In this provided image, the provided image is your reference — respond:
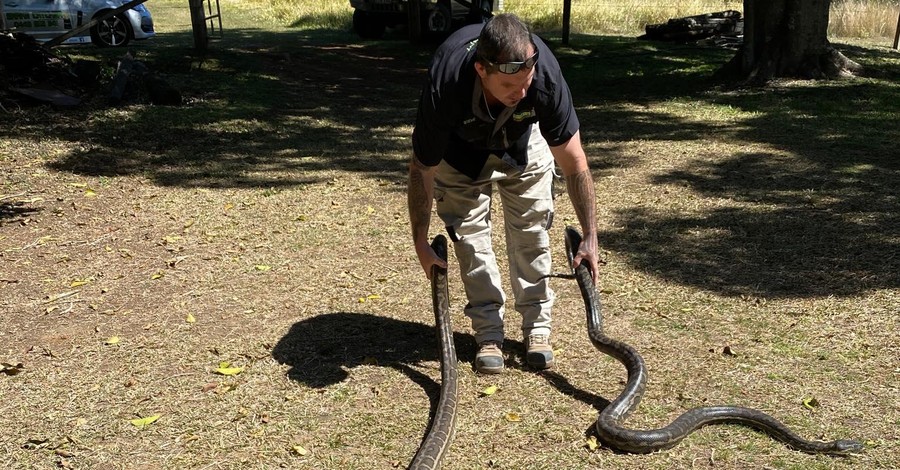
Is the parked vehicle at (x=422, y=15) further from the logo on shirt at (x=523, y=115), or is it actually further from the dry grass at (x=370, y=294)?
the logo on shirt at (x=523, y=115)

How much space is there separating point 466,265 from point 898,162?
6.39 meters

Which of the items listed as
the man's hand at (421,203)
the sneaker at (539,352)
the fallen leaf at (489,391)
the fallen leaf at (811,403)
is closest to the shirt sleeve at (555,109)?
the man's hand at (421,203)

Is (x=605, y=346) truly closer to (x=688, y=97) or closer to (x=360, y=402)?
(x=360, y=402)

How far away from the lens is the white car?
18.0 m

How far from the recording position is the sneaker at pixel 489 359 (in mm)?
4879

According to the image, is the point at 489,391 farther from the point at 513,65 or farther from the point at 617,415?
the point at 513,65

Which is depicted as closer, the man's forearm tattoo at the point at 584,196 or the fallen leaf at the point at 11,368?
the man's forearm tattoo at the point at 584,196

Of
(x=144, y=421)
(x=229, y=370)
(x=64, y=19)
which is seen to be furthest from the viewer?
(x=64, y=19)

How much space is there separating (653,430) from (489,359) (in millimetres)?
1092

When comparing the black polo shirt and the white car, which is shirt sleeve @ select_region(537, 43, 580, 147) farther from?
the white car

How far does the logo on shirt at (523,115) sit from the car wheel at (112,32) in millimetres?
15749

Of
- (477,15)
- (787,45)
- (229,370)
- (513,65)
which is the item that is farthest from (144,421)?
(477,15)

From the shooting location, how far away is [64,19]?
18.1 meters

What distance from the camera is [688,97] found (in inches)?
522
